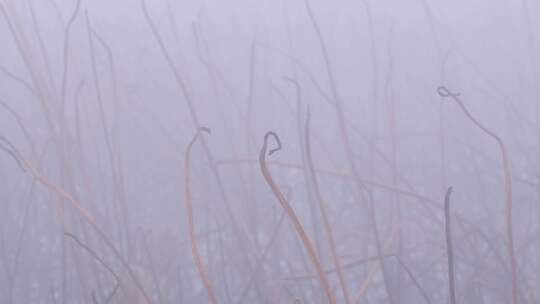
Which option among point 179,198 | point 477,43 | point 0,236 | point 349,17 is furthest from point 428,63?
point 0,236

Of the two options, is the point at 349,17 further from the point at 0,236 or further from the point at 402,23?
the point at 0,236

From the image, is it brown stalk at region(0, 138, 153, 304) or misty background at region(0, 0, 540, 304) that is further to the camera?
misty background at region(0, 0, 540, 304)

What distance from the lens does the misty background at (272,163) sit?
2.10 ft

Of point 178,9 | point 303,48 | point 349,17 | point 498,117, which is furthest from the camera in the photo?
point 178,9

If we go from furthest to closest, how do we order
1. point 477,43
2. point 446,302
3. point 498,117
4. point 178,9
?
point 178,9 → point 477,43 → point 498,117 → point 446,302

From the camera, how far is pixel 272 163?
1.63ft

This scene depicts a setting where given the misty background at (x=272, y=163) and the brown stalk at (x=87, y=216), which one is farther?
Result: the misty background at (x=272, y=163)

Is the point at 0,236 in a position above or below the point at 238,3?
below

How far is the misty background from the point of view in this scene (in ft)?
2.10

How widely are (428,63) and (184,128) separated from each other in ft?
1.71

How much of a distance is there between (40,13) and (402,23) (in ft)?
3.38

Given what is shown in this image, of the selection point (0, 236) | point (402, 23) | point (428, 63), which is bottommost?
point (0, 236)

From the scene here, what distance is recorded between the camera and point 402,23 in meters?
1.60

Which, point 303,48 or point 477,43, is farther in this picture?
point 477,43
